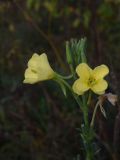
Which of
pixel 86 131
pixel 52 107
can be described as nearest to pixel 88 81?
pixel 86 131

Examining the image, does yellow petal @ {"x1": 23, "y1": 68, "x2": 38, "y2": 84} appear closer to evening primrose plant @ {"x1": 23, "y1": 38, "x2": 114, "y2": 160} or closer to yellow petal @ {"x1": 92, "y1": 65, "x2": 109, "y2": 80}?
evening primrose plant @ {"x1": 23, "y1": 38, "x2": 114, "y2": 160}

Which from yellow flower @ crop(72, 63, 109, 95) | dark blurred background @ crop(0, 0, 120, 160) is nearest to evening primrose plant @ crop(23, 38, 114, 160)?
yellow flower @ crop(72, 63, 109, 95)

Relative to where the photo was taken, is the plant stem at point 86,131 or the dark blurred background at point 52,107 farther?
the dark blurred background at point 52,107

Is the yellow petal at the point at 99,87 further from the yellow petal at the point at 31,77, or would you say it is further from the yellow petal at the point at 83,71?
the yellow petal at the point at 31,77

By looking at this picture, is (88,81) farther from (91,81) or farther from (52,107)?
(52,107)

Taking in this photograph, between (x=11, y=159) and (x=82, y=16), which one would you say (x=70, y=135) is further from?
(x=82, y=16)

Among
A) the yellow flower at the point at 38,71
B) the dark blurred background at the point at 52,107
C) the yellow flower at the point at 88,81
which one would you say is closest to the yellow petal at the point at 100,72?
the yellow flower at the point at 88,81
